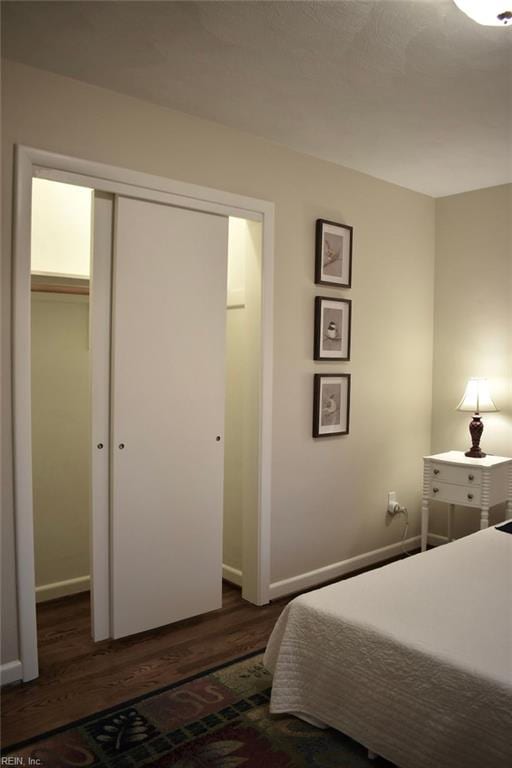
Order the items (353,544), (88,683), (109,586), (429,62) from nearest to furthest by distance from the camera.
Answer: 1. (429,62)
2. (88,683)
3. (109,586)
4. (353,544)

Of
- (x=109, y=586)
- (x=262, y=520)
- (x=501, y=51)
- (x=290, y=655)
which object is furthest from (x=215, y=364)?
(x=501, y=51)

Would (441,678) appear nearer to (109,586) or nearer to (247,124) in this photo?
(109,586)

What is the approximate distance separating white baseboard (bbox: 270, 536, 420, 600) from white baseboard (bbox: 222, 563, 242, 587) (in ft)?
0.99

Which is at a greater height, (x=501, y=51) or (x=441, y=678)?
(x=501, y=51)

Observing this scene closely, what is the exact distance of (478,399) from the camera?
12.8 feet

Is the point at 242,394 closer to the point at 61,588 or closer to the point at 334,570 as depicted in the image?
the point at 334,570

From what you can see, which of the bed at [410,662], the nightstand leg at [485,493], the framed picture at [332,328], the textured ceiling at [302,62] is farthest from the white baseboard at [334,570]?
the textured ceiling at [302,62]

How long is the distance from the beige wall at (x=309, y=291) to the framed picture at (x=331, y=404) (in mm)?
51

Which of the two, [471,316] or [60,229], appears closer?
[60,229]

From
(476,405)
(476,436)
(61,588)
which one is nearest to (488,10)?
(476,405)

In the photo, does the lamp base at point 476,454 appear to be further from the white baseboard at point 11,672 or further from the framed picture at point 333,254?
the white baseboard at point 11,672

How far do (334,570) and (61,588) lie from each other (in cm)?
162

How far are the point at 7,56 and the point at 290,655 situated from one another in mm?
2528

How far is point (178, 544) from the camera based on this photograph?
3.14m
